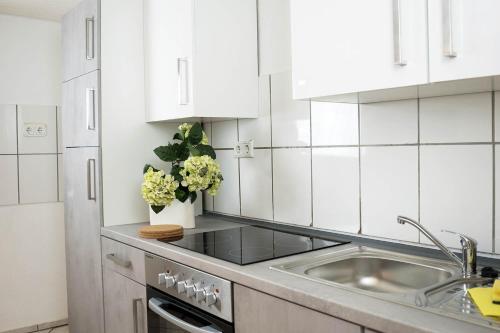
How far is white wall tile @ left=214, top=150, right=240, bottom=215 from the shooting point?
2457mm

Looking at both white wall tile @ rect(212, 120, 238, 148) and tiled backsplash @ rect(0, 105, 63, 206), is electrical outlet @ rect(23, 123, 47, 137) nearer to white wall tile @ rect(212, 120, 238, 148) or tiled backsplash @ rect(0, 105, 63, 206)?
tiled backsplash @ rect(0, 105, 63, 206)

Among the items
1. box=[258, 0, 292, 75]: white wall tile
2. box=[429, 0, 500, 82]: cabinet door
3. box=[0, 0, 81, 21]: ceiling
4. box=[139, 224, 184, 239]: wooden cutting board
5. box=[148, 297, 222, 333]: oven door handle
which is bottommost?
box=[148, 297, 222, 333]: oven door handle

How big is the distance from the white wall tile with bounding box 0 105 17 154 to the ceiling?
590 mm

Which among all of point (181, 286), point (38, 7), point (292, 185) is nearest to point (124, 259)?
point (181, 286)

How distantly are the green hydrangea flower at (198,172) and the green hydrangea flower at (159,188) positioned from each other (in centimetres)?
7

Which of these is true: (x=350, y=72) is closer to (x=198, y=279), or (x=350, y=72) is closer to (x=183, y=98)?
(x=198, y=279)

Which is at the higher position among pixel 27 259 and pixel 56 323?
pixel 27 259

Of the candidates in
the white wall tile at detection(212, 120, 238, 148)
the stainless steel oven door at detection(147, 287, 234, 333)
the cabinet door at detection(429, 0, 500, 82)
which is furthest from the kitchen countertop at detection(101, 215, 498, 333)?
the white wall tile at detection(212, 120, 238, 148)

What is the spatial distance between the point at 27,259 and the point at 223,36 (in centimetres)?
204

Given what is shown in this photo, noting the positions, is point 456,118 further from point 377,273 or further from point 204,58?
point 204,58

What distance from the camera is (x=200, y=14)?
2.10 m

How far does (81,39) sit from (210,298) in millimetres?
1613

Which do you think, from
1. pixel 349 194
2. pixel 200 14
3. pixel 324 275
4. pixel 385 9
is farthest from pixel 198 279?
pixel 200 14

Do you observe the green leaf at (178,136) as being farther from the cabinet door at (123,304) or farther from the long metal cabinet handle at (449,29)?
the long metal cabinet handle at (449,29)
